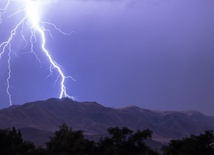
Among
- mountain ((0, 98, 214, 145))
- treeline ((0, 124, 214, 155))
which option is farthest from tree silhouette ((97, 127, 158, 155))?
mountain ((0, 98, 214, 145))

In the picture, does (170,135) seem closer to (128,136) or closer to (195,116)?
(195,116)

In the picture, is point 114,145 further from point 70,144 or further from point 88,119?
point 88,119

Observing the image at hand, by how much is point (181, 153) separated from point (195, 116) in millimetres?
150419

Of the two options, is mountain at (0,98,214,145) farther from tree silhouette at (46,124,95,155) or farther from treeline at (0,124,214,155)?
treeline at (0,124,214,155)

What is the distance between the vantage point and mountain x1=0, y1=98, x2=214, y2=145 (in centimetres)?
11212

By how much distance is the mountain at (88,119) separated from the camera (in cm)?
11212

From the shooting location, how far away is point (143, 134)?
30828mm

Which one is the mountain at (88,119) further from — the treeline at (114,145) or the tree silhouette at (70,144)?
the treeline at (114,145)

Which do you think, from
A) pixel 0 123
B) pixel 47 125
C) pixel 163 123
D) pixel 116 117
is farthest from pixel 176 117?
pixel 0 123

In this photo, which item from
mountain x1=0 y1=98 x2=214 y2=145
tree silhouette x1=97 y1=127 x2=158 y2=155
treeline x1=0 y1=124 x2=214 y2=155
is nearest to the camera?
treeline x1=0 y1=124 x2=214 y2=155

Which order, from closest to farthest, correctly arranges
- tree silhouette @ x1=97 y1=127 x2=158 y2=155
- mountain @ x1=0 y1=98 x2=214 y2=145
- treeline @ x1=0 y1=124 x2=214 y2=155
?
1. treeline @ x1=0 y1=124 x2=214 y2=155
2. tree silhouette @ x1=97 y1=127 x2=158 y2=155
3. mountain @ x1=0 y1=98 x2=214 y2=145

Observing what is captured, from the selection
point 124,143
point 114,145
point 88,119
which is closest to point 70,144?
point 114,145

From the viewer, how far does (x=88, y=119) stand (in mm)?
127000

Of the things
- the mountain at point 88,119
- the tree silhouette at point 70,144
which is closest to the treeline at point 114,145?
the tree silhouette at point 70,144
